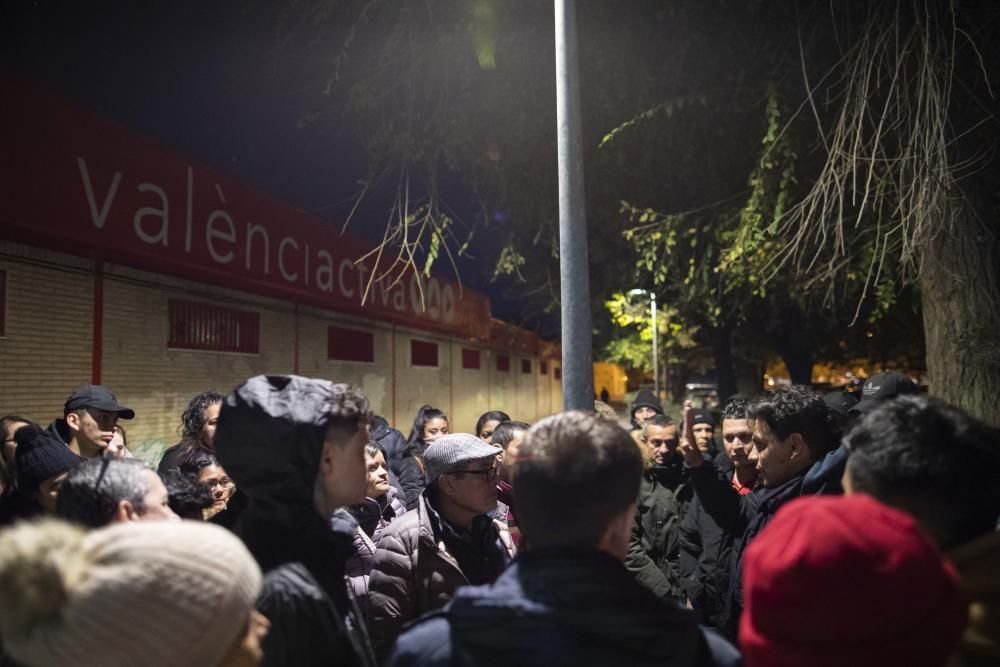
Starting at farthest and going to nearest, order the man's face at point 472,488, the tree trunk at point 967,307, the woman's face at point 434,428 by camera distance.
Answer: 1. the woman's face at point 434,428
2. the tree trunk at point 967,307
3. the man's face at point 472,488

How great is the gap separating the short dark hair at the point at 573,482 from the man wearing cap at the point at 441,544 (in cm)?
136

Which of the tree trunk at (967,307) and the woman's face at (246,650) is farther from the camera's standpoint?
the tree trunk at (967,307)

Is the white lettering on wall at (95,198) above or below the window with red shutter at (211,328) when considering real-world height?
above

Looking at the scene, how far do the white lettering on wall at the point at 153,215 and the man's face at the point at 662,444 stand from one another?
232 inches

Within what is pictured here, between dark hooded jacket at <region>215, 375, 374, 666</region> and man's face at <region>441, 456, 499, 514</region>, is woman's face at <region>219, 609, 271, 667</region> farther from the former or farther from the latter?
man's face at <region>441, 456, 499, 514</region>

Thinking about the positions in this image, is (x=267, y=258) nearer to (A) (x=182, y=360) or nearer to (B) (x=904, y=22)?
(A) (x=182, y=360)

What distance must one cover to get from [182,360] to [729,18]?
8081 millimetres

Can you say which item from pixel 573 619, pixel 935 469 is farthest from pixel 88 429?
pixel 935 469

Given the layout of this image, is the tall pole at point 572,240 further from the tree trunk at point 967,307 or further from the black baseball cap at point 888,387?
the tree trunk at point 967,307

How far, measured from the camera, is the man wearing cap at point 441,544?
275 cm

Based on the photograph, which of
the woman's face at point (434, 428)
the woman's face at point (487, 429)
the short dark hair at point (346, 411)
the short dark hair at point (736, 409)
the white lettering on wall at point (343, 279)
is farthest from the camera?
the white lettering on wall at point (343, 279)

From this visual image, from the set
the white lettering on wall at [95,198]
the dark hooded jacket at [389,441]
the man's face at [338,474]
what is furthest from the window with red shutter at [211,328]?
the man's face at [338,474]

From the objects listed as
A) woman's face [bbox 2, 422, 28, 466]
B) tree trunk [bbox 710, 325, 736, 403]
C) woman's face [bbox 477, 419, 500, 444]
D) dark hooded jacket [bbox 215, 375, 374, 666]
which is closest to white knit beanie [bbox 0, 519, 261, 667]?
dark hooded jacket [bbox 215, 375, 374, 666]

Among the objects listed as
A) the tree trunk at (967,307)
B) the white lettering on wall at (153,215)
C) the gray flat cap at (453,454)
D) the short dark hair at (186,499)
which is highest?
the white lettering on wall at (153,215)
